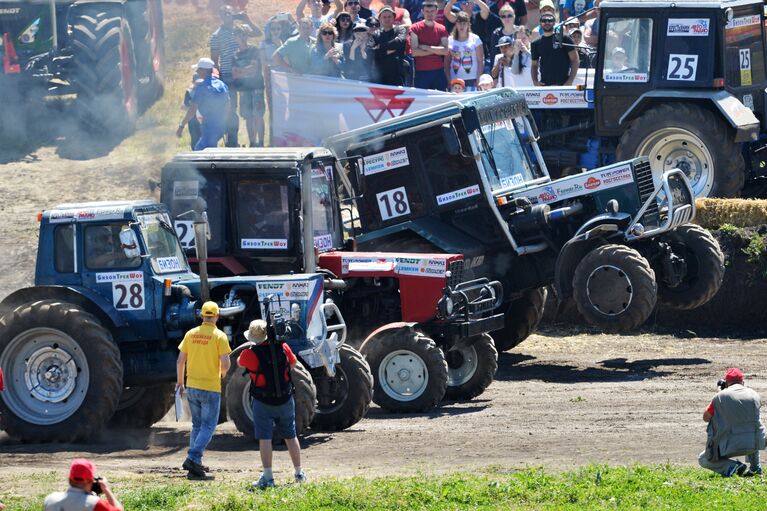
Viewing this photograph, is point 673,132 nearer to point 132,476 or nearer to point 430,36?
point 430,36

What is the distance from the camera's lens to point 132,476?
11336mm

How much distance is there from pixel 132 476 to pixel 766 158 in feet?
35.9

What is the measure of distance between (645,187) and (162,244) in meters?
5.67

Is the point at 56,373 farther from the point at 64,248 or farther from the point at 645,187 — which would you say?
the point at 645,187

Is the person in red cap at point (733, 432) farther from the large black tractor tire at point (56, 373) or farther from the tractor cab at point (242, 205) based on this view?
the large black tractor tire at point (56, 373)

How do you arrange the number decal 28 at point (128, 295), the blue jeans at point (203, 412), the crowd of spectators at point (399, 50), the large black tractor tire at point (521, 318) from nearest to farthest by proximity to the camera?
the blue jeans at point (203, 412)
the number decal 28 at point (128, 295)
the large black tractor tire at point (521, 318)
the crowd of spectators at point (399, 50)

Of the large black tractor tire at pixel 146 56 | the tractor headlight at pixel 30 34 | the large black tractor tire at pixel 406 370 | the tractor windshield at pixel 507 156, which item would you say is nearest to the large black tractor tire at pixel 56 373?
the large black tractor tire at pixel 406 370

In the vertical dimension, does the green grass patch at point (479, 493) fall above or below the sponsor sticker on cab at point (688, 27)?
below

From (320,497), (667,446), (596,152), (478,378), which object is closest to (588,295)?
(478,378)

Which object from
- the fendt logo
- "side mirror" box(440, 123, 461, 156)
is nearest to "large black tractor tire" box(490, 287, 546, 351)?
"side mirror" box(440, 123, 461, 156)

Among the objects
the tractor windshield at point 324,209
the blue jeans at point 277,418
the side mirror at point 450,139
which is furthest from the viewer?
the side mirror at point 450,139

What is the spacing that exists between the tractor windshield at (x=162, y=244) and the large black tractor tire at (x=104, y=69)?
608cm

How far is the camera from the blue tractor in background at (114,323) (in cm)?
1277

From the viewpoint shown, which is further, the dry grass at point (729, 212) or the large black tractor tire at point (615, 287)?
the dry grass at point (729, 212)
